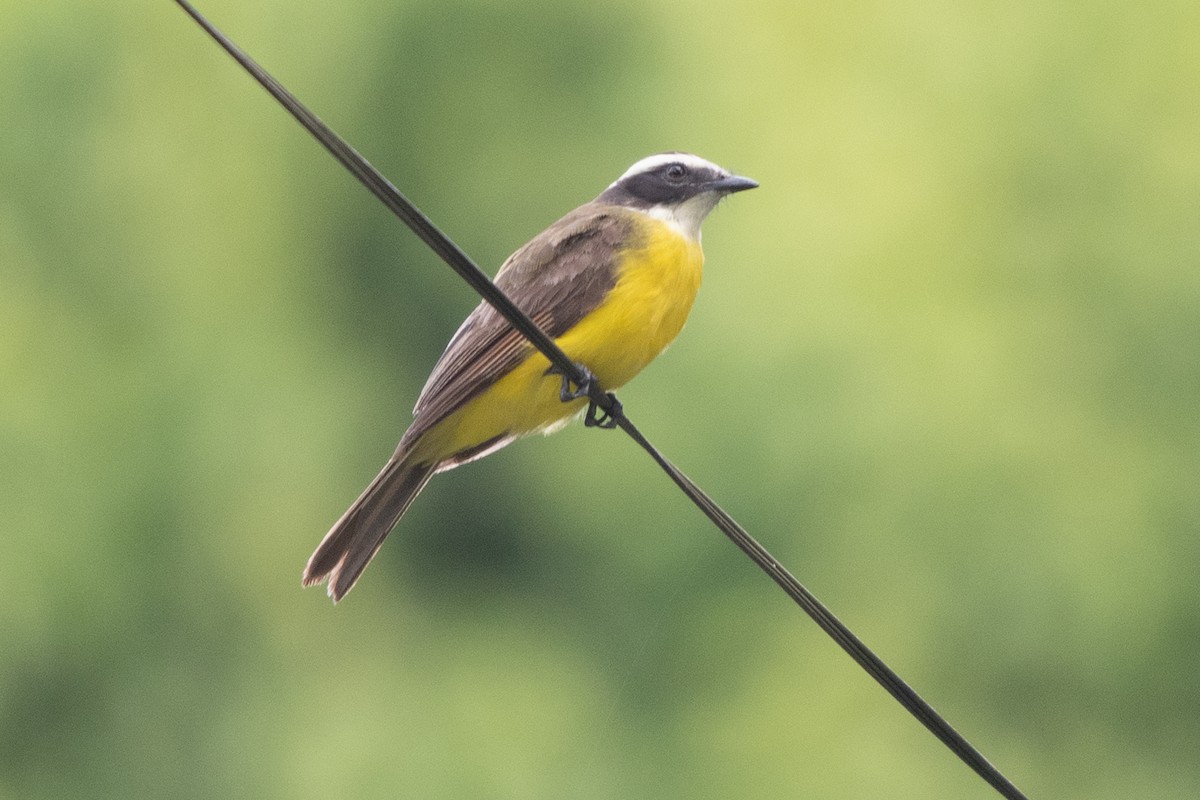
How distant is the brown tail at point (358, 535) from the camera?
4.94 m

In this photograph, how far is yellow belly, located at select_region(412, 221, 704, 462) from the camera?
475 cm

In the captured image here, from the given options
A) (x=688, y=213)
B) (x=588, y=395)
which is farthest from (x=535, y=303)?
(x=688, y=213)

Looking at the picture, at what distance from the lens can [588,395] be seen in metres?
4.56

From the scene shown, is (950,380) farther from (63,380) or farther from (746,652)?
(63,380)

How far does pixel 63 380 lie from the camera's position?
37.5 ft

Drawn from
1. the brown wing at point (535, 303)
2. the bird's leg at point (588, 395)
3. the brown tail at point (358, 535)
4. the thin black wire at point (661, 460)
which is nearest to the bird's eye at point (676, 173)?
the brown wing at point (535, 303)

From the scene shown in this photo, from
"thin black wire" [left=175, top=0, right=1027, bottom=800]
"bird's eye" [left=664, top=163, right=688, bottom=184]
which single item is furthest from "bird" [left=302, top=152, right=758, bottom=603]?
"thin black wire" [left=175, top=0, right=1027, bottom=800]

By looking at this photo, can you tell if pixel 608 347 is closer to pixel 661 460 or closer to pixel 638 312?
pixel 638 312

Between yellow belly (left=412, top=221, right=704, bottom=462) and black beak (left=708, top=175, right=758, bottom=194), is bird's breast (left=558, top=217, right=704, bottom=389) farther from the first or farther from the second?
black beak (left=708, top=175, right=758, bottom=194)

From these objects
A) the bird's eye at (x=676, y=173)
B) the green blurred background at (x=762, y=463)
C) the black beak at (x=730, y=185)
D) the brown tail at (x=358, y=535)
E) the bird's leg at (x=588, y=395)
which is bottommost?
the green blurred background at (x=762, y=463)

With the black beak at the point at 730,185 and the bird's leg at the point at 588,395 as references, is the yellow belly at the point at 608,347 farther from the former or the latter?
the black beak at the point at 730,185

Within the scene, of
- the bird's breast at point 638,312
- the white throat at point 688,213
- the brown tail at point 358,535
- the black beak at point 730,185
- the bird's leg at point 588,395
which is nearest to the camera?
the bird's leg at point 588,395

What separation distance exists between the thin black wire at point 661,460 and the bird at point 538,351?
135 centimetres

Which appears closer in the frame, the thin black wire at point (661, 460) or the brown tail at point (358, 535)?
the thin black wire at point (661, 460)
